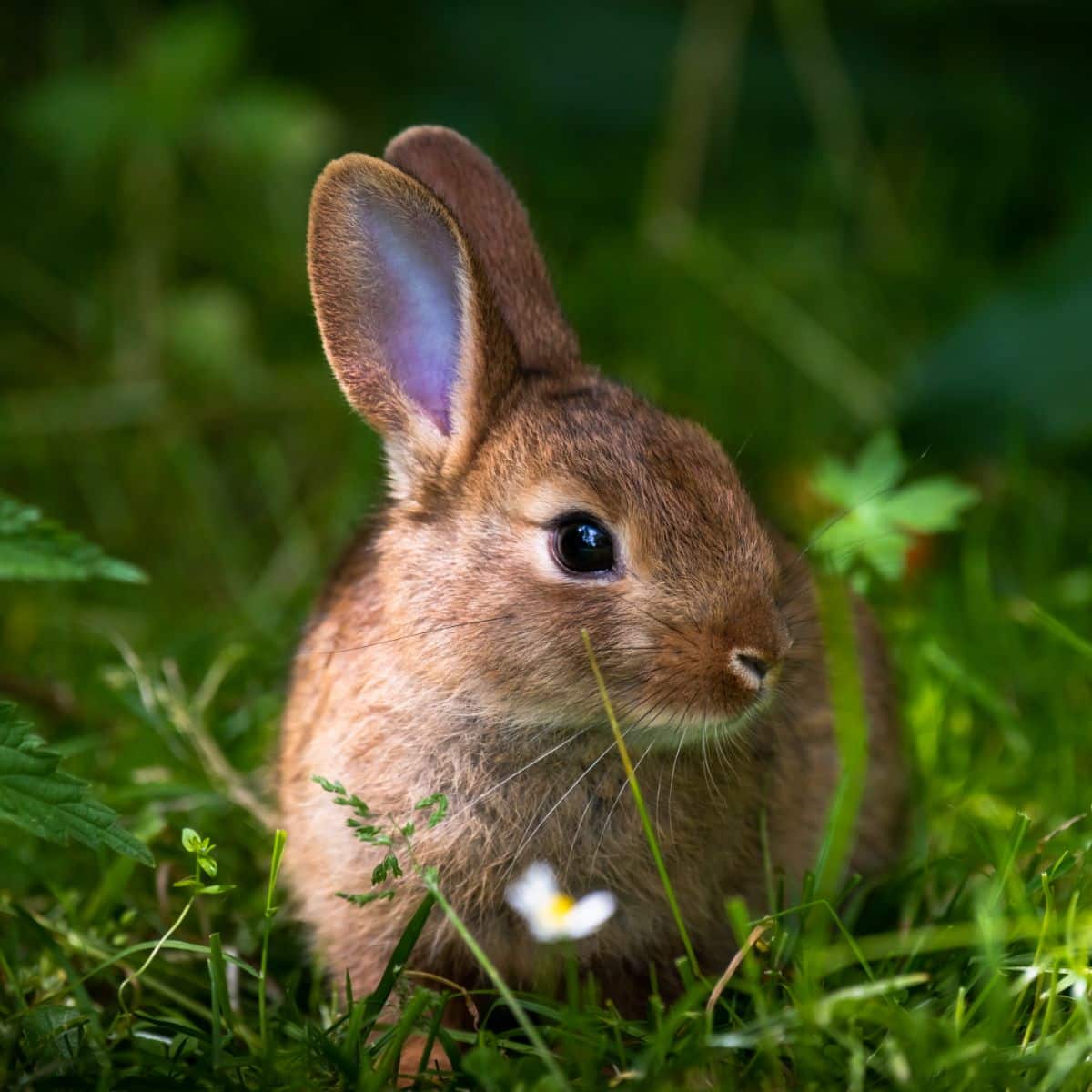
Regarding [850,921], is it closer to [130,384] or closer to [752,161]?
[130,384]

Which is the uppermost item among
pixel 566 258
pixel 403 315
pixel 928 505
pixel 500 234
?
pixel 566 258

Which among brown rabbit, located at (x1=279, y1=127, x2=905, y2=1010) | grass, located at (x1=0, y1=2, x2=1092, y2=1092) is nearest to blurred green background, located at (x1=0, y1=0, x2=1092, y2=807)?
grass, located at (x1=0, y1=2, x2=1092, y2=1092)

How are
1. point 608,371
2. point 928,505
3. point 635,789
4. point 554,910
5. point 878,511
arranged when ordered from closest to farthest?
point 554,910 → point 635,789 → point 928,505 → point 878,511 → point 608,371

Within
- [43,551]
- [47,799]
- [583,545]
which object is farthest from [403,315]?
[47,799]

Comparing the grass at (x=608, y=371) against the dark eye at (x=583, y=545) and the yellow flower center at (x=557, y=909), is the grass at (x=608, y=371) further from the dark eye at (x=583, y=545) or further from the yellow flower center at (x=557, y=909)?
the dark eye at (x=583, y=545)

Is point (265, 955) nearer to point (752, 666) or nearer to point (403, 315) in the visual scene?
point (752, 666)

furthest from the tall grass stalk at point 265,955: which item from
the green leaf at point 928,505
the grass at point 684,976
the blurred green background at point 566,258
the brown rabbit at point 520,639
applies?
the green leaf at point 928,505
